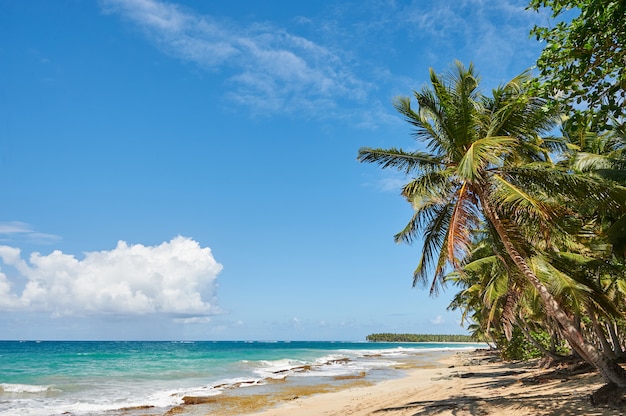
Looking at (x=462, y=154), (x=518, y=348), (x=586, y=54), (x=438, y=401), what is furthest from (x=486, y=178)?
(x=518, y=348)

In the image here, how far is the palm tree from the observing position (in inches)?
338

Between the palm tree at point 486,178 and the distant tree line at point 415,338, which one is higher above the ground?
the palm tree at point 486,178

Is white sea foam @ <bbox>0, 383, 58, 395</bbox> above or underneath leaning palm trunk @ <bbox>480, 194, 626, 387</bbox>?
underneath

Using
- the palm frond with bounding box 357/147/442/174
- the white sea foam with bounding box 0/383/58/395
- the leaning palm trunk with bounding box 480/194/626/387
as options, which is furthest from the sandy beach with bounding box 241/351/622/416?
the white sea foam with bounding box 0/383/58/395

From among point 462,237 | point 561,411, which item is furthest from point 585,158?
point 561,411

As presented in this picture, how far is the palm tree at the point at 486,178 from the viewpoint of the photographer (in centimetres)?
859

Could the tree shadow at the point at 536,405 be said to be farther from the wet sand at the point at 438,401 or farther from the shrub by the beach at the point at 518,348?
the shrub by the beach at the point at 518,348

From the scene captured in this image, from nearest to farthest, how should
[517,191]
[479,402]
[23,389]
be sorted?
1. [517,191]
2. [479,402]
3. [23,389]

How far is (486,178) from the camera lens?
9.49 m

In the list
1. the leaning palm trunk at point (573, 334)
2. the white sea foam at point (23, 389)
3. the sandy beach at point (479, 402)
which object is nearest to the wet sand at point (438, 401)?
the sandy beach at point (479, 402)

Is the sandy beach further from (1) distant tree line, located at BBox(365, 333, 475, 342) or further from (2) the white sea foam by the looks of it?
(1) distant tree line, located at BBox(365, 333, 475, 342)

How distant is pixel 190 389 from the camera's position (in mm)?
22047

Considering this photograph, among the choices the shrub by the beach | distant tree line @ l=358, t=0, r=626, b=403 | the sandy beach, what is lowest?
the sandy beach

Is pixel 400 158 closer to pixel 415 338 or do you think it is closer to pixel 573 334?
pixel 573 334
